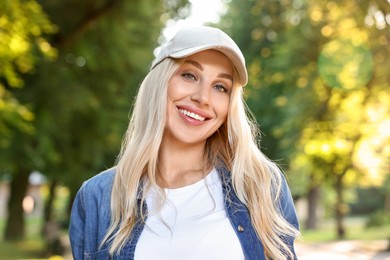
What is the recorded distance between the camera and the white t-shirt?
2764mm

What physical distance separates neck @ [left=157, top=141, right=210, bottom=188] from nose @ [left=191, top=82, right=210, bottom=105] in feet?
0.86

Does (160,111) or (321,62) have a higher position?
(321,62)

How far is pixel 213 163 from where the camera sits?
307cm

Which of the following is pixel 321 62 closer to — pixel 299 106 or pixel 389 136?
pixel 299 106

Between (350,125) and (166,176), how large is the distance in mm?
21151

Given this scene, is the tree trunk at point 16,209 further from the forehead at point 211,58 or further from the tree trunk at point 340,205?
the forehead at point 211,58

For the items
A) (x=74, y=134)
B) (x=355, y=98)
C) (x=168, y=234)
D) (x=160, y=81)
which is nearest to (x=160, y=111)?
(x=160, y=81)

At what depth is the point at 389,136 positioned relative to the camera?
23781mm

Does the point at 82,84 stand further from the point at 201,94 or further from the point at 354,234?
the point at 354,234

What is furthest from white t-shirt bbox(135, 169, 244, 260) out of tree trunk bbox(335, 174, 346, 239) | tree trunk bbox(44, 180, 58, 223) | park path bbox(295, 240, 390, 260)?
tree trunk bbox(44, 180, 58, 223)

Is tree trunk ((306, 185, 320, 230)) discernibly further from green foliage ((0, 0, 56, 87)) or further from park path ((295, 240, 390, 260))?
green foliage ((0, 0, 56, 87))

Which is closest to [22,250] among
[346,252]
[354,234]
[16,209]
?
[16,209]

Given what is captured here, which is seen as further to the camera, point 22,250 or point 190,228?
point 22,250

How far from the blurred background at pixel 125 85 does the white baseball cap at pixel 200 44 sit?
264 inches
